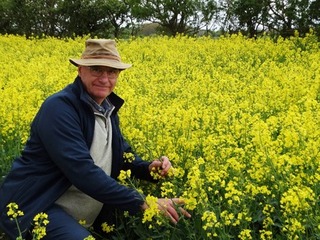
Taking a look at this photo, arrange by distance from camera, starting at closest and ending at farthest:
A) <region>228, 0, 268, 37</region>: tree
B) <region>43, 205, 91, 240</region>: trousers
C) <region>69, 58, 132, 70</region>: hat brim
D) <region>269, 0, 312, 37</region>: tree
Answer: <region>43, 205, 91, 240</region>: trousers → <region>69, 58, 132, 70</region>: hat brim → <region>269, 0, 312, 37</region>: tree → <region>228, 0, 268, 37</region>: tree

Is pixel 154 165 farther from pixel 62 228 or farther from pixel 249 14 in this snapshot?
pixel 249 14

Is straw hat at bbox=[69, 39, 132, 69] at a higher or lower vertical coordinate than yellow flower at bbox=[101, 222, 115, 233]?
higher

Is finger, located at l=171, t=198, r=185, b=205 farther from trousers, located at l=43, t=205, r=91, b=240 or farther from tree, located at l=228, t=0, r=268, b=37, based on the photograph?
tree, located at l=228, t=0, r=268, b=37

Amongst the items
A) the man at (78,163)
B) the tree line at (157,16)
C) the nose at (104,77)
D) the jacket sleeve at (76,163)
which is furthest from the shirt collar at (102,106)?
the tree line at (157,16)

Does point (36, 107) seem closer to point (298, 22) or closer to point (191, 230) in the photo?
point (191, 230)

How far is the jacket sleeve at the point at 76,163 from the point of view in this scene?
331 centimetres

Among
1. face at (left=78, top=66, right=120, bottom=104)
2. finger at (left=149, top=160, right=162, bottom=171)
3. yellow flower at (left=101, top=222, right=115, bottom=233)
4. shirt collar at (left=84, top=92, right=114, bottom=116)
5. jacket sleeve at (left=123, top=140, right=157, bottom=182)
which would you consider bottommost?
yellow flower at (left=101, top=222, right=115, bottom=233)

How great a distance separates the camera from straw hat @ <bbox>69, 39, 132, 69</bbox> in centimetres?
358

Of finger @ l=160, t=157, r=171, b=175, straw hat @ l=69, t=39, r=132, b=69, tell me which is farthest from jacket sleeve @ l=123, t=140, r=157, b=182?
straw hat @ l=69, t=39, r=132, b=69

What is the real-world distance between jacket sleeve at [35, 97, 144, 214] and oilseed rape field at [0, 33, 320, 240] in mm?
122

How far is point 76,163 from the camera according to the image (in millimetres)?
3305

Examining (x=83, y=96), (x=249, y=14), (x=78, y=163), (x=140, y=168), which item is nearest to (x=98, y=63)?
(x=83, y=96)

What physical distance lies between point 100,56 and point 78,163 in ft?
2.44

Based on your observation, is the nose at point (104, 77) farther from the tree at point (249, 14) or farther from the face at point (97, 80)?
the tree at point (249, 14)
